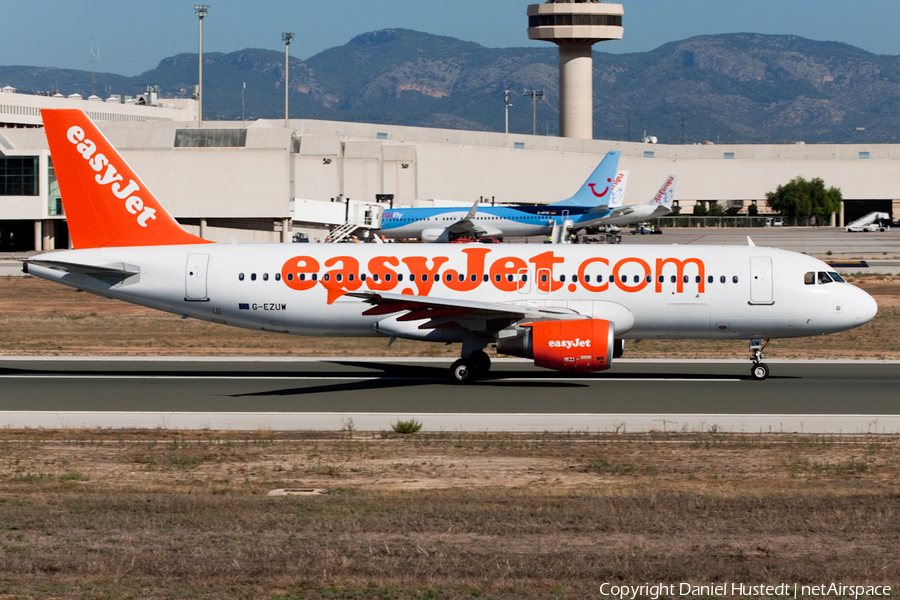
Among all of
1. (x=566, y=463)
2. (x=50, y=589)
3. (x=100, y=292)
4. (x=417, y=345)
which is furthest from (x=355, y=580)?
(x=417, y=345)

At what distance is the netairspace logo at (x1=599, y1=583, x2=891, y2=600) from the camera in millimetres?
10297

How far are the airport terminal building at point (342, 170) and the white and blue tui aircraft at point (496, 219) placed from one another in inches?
257

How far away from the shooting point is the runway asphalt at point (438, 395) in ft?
72.4

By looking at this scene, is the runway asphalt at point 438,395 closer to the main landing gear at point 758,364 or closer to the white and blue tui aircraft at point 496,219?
the main landing gear at point 758,364

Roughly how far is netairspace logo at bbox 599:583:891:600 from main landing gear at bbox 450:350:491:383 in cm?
1702

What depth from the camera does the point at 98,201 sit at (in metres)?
28.6

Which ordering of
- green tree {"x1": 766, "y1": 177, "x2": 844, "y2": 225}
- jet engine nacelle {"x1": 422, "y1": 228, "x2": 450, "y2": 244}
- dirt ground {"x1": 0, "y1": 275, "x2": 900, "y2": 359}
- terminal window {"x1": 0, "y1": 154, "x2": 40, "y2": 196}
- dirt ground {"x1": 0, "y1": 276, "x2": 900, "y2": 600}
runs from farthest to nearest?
1. green tree {"x1": 766, "y1": 177, "x2": 844, "y2": 225}
2. jet engine nacelle {"x1": 422, "y1": 228, "x2": 450, "y2": 244}
3. terminal window {"x1": 0, "y1": 154, "x2": 40, "y2": 196}
4. dirt ground {"x1": 0, "y1": 275, "x2": 900, "y2": 359}
5. dirt ground {"x1": 0, "y1": 276, "x2": 900, "y2": 600}

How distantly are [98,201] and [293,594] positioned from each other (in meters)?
20.8

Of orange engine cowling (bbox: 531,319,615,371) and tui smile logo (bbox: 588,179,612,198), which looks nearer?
orange engine cowling (bbox: 531,319,615,371)

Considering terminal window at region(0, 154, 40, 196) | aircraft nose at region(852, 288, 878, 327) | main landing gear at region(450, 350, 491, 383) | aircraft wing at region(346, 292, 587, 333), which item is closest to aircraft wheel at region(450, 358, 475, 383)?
main landing gear at region(450, 350, 491, 383)

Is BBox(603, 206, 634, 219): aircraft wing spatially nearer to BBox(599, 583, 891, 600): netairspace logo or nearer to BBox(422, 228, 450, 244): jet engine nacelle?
BBox(422, 228, 450, 244): jet engine nacelle

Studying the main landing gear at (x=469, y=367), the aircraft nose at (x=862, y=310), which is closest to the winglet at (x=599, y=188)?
the aircraft nose at (x=862, y=310)

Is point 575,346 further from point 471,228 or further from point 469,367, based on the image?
point 471,228

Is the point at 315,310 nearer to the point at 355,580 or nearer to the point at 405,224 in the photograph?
the point at 355,580
